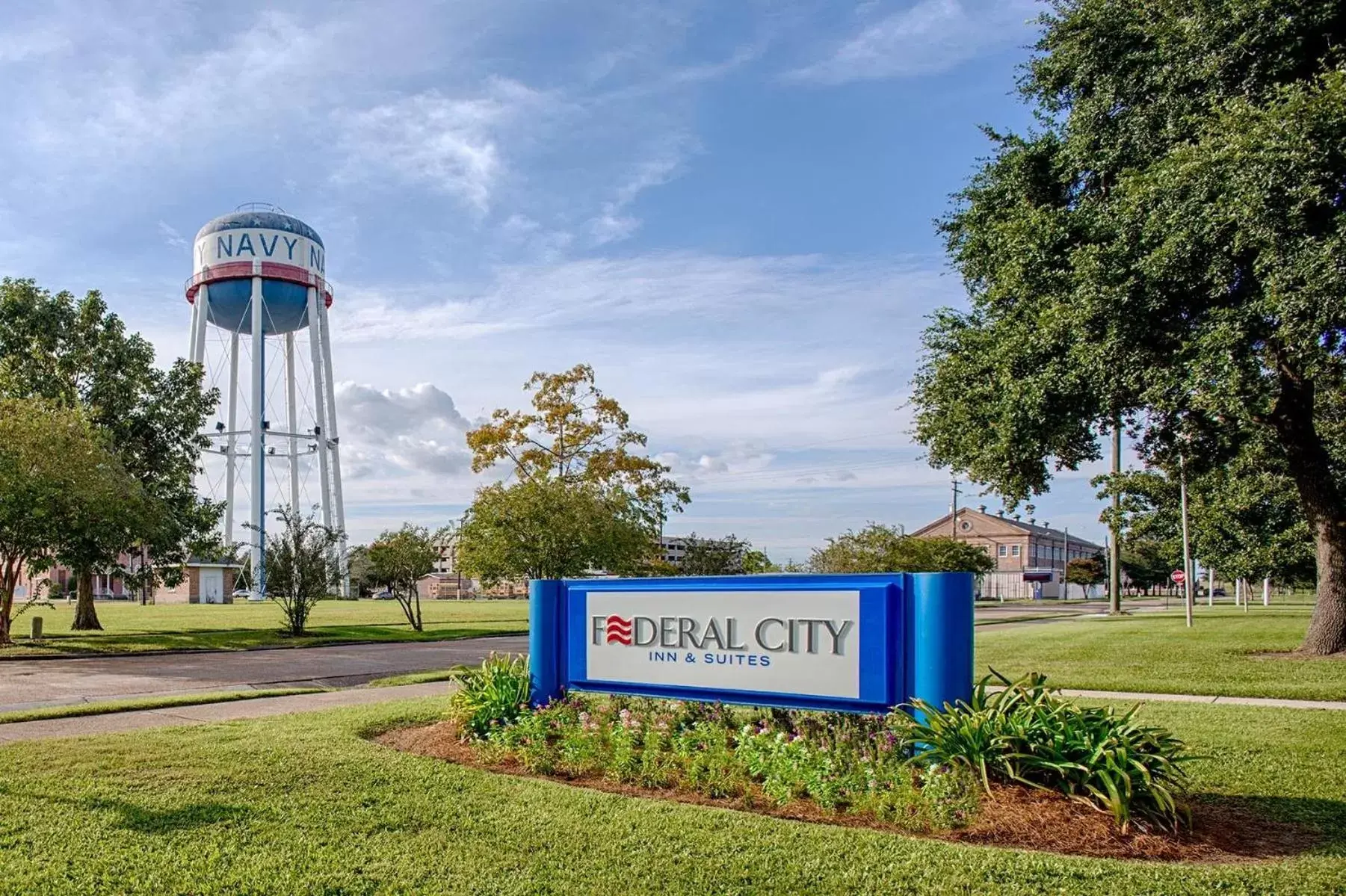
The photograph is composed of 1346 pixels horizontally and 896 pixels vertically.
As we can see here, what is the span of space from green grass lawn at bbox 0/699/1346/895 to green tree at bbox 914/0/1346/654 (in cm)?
766

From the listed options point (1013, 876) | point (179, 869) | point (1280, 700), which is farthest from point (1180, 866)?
point (1280, 700)

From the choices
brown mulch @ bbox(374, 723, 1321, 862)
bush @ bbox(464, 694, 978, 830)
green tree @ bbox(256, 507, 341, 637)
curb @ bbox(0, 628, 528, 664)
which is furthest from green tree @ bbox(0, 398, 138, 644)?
brown mulch @ bbox(374, 723, 1321, 862)

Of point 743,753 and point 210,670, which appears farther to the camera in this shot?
Result: point 210,670

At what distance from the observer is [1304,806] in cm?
676

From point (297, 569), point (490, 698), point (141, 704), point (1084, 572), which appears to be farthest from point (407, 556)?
point (1084, 572)

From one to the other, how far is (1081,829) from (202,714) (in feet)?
31.2

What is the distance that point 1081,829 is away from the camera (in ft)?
19.1

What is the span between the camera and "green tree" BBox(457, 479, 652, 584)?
28.3 m

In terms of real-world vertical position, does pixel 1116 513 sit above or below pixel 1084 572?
above

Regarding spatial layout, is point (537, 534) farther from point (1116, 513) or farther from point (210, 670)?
point (1116, 513)

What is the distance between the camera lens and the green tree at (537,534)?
28312 mm

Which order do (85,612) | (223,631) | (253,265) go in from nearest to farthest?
(85,612) < (223,631) < (253,265)

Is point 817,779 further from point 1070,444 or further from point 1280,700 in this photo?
point 1070,444

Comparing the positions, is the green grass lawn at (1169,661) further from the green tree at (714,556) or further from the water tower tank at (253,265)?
the water tower tank at (253,265)
